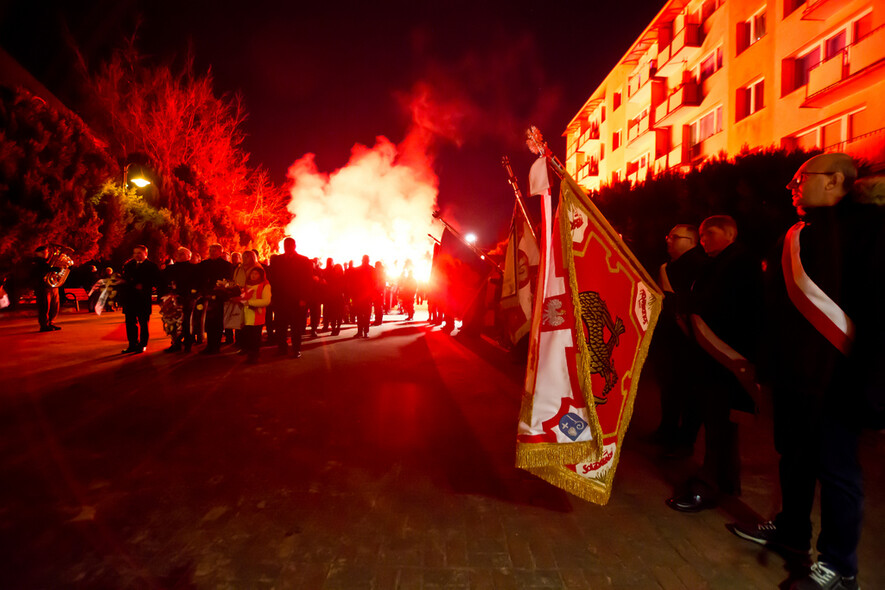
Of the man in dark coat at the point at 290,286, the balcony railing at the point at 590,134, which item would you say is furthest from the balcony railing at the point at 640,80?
the man in dark coat at the point at 290,286

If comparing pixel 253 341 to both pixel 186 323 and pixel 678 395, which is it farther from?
pixel 678 395

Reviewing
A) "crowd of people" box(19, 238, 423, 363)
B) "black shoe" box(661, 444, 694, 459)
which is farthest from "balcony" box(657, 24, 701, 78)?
"black shoe" box(661, 444, 694, 459)

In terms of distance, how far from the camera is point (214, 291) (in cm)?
842

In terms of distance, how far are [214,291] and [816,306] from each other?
822 cm

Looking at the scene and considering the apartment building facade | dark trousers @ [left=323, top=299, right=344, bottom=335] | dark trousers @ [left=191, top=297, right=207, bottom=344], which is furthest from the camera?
the apartment building facade

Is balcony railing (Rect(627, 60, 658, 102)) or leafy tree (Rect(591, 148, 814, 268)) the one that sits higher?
balcony railing (Rect(627, 60, 658, 102))

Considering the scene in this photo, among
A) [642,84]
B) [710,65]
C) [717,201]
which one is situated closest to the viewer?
[717,201]

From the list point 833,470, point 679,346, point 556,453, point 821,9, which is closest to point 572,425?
point 556,453

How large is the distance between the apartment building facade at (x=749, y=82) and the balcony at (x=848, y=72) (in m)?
0.03

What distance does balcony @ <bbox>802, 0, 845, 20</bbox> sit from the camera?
53.8ft

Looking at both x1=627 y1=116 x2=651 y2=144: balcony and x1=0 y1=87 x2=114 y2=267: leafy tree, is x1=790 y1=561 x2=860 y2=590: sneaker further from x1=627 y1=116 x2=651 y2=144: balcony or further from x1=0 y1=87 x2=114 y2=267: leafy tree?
x1=627 y1=116 x2=651 y2=144: balcony

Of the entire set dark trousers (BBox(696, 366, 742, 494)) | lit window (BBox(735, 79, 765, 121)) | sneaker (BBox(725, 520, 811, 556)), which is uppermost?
lit window (BBox(735, 79, 765, 121))

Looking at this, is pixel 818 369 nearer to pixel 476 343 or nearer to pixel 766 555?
pixel 766 555

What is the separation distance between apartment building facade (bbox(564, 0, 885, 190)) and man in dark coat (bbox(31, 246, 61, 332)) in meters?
12.0
